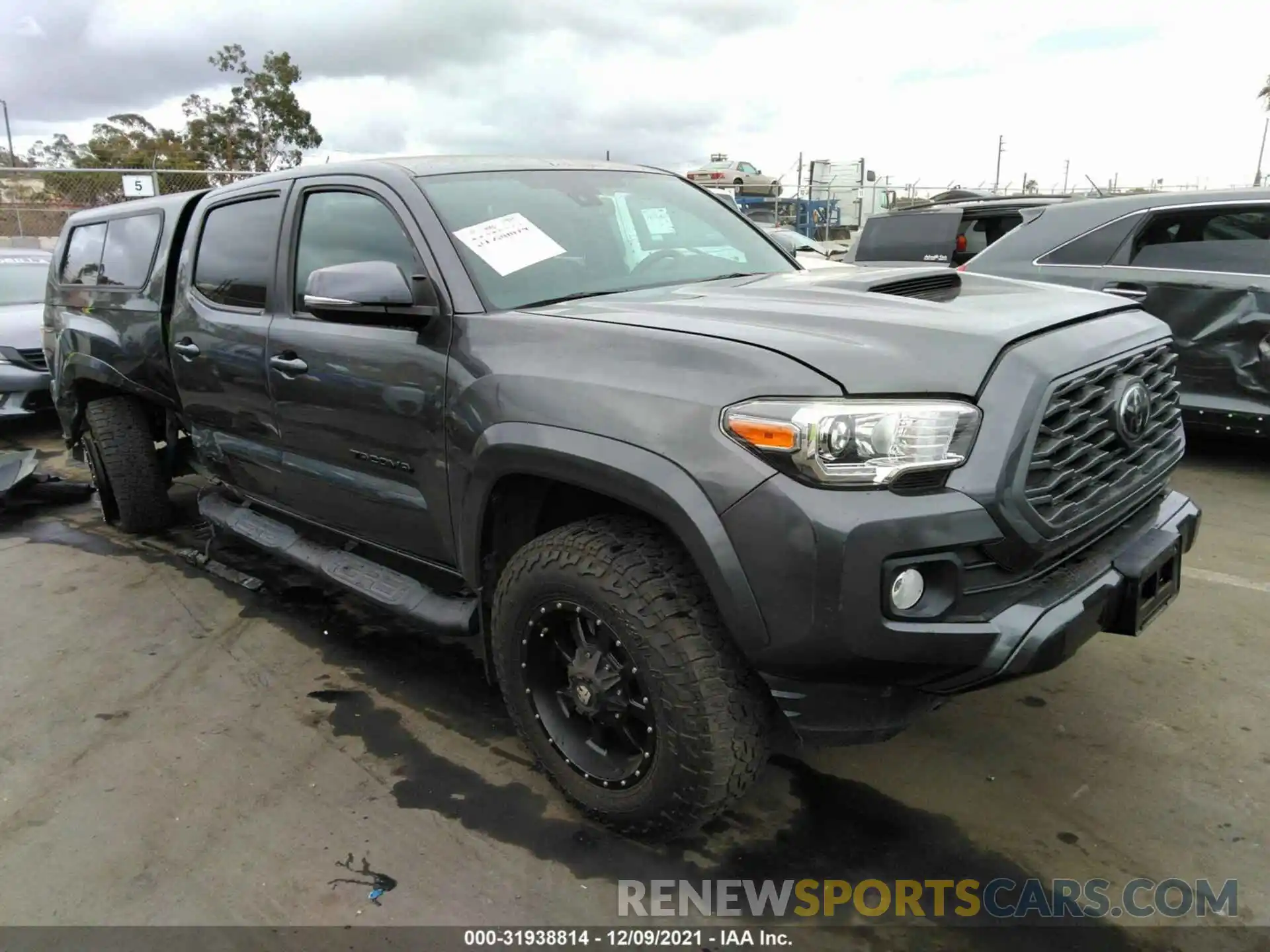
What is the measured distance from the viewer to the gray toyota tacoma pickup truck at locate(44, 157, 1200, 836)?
1.99m

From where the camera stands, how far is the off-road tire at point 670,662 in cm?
219

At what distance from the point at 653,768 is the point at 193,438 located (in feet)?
10.1

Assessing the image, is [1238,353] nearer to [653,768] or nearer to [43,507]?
[653,768]

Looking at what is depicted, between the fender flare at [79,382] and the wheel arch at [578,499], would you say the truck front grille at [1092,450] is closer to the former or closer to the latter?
the wheel arch at [578,499]

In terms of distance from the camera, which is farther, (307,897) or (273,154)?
(273,154)

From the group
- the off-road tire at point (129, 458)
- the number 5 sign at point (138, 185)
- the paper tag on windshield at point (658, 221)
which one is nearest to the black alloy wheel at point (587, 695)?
the paper tag on windshield at point (658, 221)

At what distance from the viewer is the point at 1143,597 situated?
236 centimetres

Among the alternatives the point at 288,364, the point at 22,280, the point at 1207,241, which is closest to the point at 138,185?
the point at 22,280

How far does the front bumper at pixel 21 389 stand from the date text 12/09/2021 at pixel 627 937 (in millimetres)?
7059

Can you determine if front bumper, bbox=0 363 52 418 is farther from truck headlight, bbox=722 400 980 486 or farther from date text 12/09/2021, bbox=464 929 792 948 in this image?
truck headlight, bbox=722 400 980 486

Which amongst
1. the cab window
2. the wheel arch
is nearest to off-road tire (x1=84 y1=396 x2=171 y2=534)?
the wheel arch

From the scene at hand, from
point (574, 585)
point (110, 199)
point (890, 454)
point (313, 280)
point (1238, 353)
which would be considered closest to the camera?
point (890, 454)

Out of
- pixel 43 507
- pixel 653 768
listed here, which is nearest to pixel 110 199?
pixel 43 507

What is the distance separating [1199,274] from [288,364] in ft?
16.9
